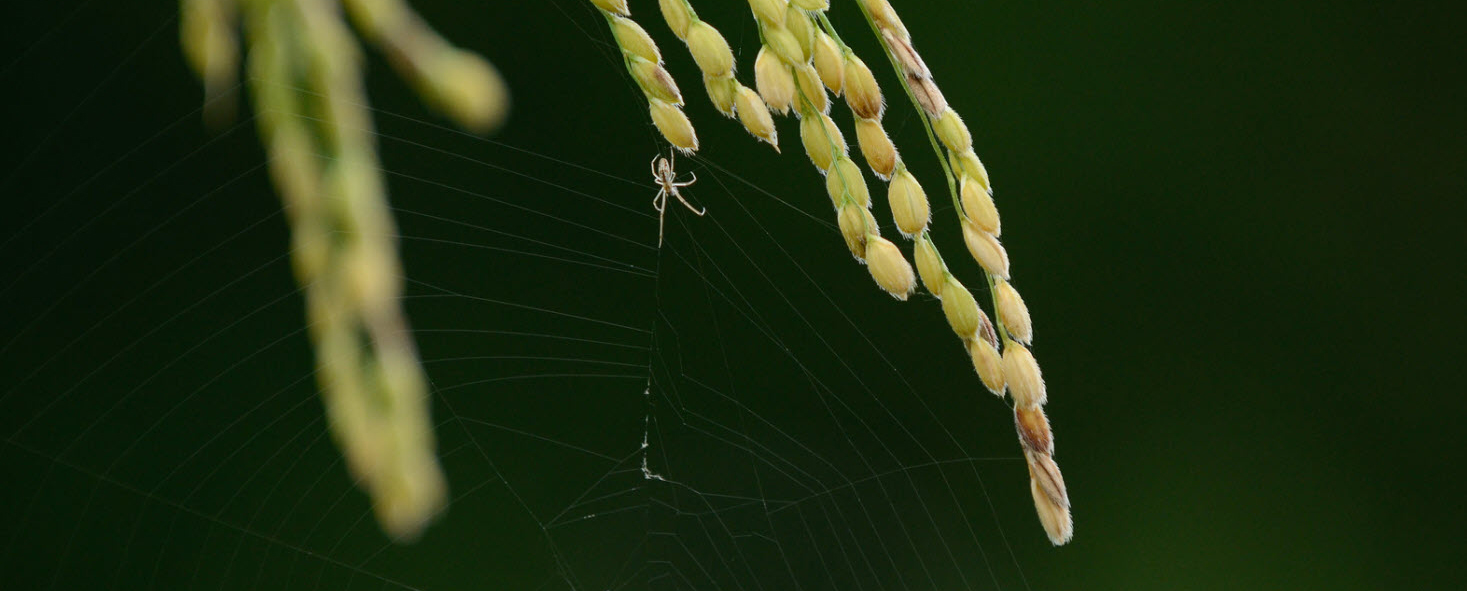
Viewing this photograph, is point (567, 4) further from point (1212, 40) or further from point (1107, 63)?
point (1212, 40)

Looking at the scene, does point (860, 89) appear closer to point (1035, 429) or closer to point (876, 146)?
point (876, 146)

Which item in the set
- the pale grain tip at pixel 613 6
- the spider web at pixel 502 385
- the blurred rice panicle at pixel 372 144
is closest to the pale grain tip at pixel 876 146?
the blurred rice panicle at pixel 372 144

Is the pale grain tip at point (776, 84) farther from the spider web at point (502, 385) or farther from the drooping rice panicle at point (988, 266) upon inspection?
the spider web at point (502, 385)

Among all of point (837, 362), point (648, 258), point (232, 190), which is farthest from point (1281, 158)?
point (232, 190)

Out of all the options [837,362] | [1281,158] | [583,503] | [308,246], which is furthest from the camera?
[1281,158]

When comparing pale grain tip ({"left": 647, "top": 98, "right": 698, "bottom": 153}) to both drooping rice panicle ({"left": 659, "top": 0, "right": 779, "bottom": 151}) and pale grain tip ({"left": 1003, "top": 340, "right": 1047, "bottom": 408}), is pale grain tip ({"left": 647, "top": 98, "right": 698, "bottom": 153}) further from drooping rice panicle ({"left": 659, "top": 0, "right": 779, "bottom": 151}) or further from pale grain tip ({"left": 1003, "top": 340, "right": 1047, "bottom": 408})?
pale grain tip ({"left": 1003, "top": 340, "right": 1047, "bottom": 408})
